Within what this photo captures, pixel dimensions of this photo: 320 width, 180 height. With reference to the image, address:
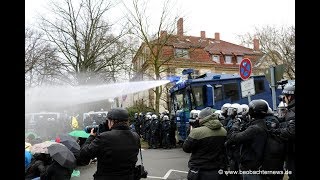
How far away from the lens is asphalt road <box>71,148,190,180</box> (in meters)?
9.51

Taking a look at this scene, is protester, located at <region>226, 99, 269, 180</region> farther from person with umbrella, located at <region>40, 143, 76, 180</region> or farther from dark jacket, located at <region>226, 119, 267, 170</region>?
person with umbrella, located at <region>40, 143, 76, 180</region>

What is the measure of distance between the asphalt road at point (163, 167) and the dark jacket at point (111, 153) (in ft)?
17.7

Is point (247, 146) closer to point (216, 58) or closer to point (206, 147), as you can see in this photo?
point (206, 147)

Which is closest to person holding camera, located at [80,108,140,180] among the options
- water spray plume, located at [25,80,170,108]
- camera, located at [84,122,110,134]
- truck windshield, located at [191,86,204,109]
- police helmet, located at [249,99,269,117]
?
camera, located at [84,122,110,134]

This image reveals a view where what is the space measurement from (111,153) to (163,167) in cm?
731

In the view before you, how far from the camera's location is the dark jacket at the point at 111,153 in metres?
3.84

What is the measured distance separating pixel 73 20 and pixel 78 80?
18.0 feet

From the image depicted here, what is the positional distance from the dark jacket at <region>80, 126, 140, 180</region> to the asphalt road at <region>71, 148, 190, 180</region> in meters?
5.39

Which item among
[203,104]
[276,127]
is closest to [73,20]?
[203,104]

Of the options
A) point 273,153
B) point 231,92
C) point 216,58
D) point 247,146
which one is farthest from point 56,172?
point 216,58

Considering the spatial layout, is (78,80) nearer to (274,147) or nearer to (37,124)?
(37,124)

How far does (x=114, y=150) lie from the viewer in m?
3.87

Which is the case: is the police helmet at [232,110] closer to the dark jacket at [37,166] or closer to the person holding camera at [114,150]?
the person holding camera at [114,150]
